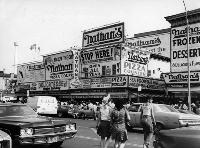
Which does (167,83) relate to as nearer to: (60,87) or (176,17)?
(176,17)

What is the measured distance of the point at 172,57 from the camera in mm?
34719

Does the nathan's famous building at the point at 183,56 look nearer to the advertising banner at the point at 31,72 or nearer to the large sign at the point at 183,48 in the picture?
the large sign at the point at 183,48

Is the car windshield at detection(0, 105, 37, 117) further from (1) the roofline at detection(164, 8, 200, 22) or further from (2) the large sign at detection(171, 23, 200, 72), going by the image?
(1) the roofline at detection(164, 8, 200, 22)

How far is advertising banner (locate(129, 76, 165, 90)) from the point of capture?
33156 millimetres

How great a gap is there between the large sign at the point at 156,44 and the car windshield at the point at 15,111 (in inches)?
1074

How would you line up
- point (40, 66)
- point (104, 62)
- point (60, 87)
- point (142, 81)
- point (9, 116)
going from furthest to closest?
point (40, 66) → point (60, 87) → point (104, 62) → point (142, 81) → point (9, 116)

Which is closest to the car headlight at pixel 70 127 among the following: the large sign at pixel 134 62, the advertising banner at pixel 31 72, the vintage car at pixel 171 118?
the vintage car at pixel 171 118

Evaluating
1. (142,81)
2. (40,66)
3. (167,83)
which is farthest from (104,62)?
(40,66)

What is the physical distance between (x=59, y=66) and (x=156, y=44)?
12743 millimetres

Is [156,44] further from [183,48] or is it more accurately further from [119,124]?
[119,124]

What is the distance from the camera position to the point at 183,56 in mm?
33781

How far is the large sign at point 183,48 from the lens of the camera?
32.6 m

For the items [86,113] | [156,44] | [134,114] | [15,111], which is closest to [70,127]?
[15,111]

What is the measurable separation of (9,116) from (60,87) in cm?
3174
